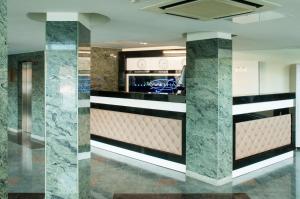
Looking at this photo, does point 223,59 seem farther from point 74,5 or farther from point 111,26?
point 74,5

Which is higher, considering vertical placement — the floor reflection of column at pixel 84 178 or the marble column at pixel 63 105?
the marble column at pixel 63 105

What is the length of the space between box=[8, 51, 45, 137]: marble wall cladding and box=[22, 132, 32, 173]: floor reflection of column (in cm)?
46

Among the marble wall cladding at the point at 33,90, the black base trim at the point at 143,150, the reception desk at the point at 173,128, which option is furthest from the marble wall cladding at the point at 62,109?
the marble wall cladding at the point at 33,90

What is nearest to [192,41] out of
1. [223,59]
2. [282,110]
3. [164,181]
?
[223,59]

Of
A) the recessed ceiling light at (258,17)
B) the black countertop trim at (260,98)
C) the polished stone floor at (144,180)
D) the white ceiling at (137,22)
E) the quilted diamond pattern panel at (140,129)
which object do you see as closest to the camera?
the white ceiling at (137,22)

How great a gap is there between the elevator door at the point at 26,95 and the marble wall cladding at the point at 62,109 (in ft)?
26.8

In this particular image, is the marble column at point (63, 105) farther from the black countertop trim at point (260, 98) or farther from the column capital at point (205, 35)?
the black countertop trim at point (260, 98)

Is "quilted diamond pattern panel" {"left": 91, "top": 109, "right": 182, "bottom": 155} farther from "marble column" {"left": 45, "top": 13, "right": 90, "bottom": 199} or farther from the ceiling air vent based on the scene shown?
the ceiling air vent

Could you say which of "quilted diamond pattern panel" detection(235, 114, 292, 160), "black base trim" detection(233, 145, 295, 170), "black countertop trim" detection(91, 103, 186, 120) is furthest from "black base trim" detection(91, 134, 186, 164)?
"quilted diamond pattern panel" detection(235, 114, 292, 160)

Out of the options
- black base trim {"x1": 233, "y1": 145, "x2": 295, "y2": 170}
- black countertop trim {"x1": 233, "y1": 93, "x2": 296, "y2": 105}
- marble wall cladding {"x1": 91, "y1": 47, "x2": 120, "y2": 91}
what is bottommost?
black base trim {"x1": 233, "y1": 145, "x2": 295, "y2": 170}

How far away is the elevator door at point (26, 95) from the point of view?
489 inches

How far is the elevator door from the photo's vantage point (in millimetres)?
12422

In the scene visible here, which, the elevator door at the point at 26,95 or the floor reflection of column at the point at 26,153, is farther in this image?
the elevator door at the point at 26,95

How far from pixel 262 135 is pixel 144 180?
3.26m
